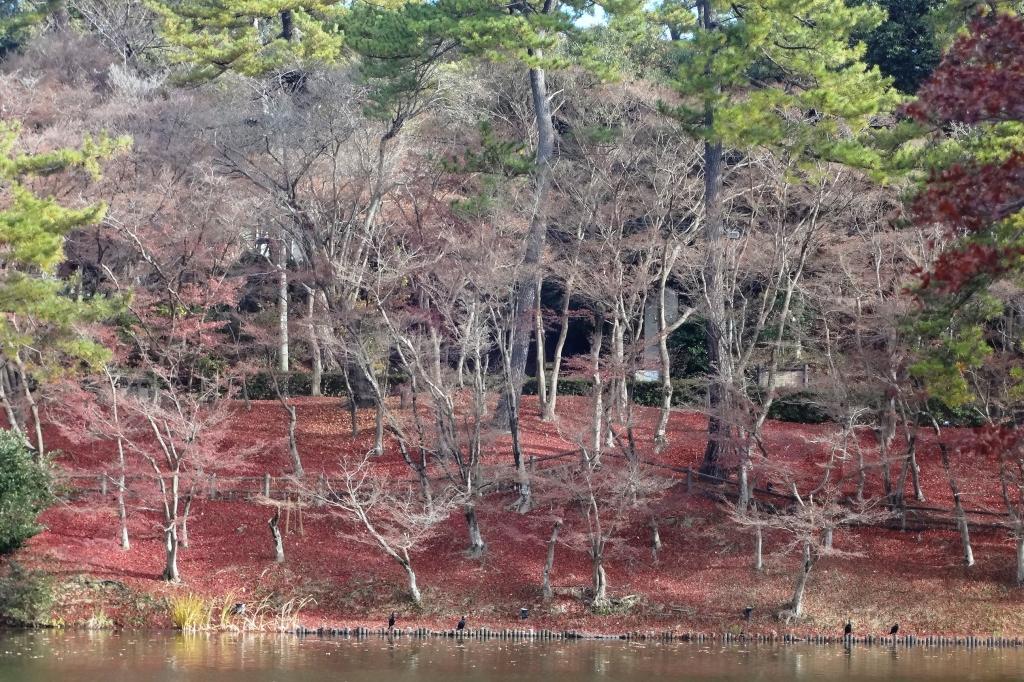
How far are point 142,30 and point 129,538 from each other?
819 inches

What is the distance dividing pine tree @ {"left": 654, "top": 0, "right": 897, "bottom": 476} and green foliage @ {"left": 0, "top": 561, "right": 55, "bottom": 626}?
1272 cm

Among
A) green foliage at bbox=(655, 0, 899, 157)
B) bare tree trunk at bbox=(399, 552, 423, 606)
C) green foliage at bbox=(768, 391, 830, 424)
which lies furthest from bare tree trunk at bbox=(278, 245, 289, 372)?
green foliage at bbox=(768, 391, 830, 424)

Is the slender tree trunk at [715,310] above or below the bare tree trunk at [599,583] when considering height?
above

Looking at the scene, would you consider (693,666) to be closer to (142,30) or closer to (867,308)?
(867,308)

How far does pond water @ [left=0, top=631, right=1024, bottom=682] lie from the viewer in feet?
52.1

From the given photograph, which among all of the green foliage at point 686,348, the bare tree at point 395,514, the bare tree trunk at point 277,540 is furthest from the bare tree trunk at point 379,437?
the green foliage at point 686,348

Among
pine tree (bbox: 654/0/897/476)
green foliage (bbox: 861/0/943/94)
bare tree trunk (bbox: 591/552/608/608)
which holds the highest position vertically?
green foliage (bbox: 861/0/943/94)

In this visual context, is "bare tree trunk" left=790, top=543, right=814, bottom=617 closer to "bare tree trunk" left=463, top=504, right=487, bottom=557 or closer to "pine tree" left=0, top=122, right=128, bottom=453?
"bare tree trunk" left=463, top=504, right=487, bottom=557

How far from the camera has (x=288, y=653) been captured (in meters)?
17.7

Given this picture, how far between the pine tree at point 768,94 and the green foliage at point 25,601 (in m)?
12.7

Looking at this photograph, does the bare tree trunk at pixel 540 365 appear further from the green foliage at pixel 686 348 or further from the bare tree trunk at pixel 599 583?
the bare tree trunk at pixel 599 583

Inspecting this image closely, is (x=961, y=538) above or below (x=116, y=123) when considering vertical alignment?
below

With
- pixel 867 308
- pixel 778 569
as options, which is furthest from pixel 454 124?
pixel 778 569

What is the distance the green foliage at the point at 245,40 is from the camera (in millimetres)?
30062
